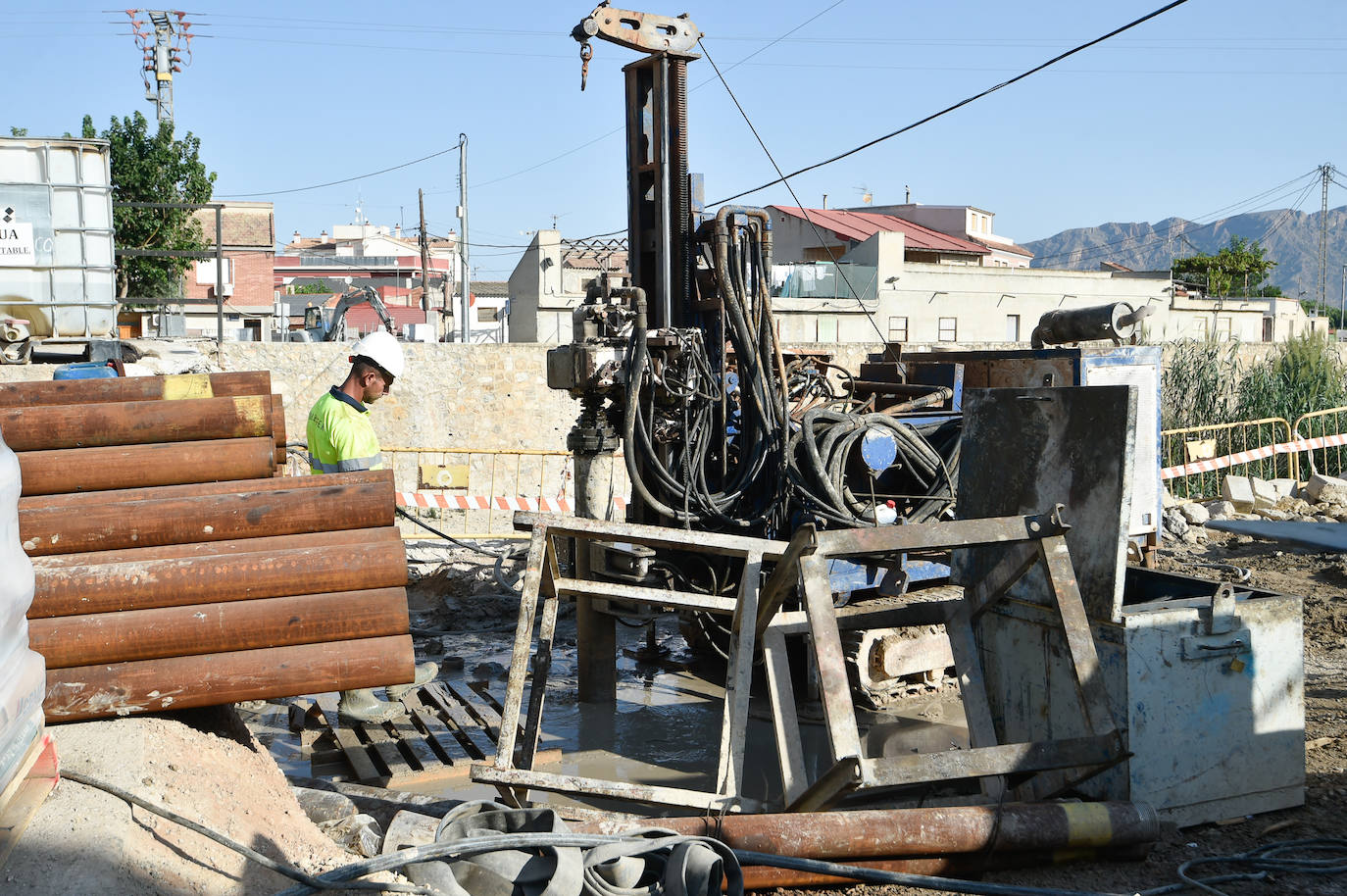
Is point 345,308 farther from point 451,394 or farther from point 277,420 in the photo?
point 277,420

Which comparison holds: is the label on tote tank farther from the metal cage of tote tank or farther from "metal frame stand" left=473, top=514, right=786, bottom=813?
"metal frame stand" left=473, top=514, right=786, bottom=813

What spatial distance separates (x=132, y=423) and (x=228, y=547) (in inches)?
35.3

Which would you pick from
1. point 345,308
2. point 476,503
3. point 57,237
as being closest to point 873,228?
point 345,308

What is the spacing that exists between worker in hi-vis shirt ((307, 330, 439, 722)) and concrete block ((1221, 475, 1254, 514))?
10852mm

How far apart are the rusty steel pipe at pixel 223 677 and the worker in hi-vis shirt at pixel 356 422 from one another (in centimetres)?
188

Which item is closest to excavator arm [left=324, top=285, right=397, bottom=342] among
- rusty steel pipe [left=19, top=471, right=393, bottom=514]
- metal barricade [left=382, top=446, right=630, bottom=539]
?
metal barricade [left=382, top=446, right=630, bottom=539]

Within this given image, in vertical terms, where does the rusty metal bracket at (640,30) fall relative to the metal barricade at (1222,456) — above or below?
above

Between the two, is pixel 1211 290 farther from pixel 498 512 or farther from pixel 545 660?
pixel 545 660

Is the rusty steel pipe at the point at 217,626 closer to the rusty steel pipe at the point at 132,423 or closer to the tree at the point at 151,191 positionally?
A: the rusty steel pipe at the point at 132,423

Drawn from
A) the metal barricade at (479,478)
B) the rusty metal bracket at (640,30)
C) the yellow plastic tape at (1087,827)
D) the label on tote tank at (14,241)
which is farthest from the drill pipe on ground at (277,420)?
the label on tote tank at (14,241)

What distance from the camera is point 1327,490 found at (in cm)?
1281

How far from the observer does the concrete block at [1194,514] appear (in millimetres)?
12125

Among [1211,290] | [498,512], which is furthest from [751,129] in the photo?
[1211,290]

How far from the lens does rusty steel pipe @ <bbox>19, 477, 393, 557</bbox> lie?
4160 mm
